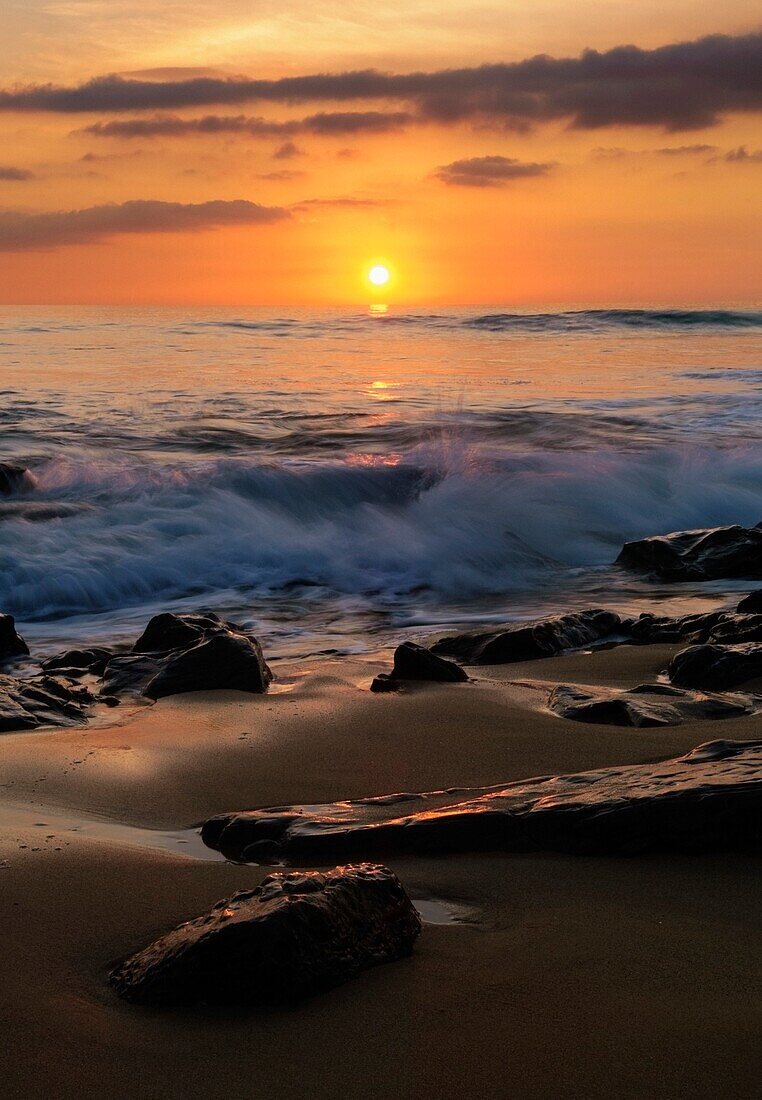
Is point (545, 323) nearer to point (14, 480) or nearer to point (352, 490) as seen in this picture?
point (352, 490)

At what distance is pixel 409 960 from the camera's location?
259cm

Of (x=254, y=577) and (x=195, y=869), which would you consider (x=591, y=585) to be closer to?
(x=254, y=577)

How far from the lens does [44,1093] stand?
208 cm

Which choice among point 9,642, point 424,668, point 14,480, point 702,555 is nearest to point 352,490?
point 14,480

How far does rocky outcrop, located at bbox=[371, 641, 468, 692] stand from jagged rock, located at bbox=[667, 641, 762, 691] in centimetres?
111

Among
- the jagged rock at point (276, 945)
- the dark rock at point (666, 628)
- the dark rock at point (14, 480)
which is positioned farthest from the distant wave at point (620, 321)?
the jagged rock at point (276, 945)

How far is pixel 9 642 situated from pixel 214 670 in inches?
94.1

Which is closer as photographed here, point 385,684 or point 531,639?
point 385,684

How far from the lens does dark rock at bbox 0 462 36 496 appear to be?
43.9ft

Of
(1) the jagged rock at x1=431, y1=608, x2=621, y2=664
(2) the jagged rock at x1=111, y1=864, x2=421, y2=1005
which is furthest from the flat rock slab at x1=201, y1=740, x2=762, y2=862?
(1) the jagged rock at x1=431, y1=608, x2=621, y2=664

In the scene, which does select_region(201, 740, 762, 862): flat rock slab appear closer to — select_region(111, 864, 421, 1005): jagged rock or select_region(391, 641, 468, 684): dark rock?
select_region(111, 864, 421, 1005): jagged rock

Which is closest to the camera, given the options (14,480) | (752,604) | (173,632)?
(173,632)

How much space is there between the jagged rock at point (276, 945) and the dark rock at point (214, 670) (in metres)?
3.24

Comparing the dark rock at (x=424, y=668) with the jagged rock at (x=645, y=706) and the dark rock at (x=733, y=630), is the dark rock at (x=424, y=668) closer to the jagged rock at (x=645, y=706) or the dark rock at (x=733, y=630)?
the jagged rock at (x=645, y=706)
